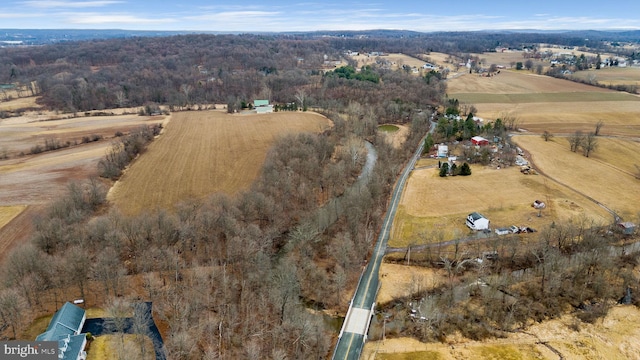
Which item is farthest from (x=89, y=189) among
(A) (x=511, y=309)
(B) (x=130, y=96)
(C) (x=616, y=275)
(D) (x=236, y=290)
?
(B) (x=130, y=96)

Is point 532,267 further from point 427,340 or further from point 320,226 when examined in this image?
point 320,226

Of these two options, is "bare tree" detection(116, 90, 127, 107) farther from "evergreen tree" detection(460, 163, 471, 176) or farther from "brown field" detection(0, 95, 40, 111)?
"evergreen tree" detection(460, 163, 471, 176)

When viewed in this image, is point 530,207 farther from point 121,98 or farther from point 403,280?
point 121,98

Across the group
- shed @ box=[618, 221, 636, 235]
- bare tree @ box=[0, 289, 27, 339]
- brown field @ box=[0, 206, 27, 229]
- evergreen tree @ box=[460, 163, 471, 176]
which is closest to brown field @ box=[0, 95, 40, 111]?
brown field @ box=[0, 206, 27, 229]

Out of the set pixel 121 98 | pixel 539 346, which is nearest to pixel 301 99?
pixel 121 98

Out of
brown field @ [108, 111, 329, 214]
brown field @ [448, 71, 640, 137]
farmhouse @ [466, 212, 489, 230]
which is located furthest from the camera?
brown field @ [448, 71, 640, 137]

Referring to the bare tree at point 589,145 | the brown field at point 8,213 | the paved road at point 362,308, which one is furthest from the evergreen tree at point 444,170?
the brown field at point 8,213
